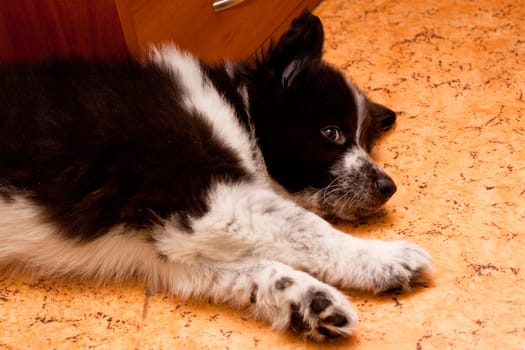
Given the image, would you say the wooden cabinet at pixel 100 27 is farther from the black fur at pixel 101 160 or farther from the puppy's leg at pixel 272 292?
the puppy's leg at pixel 272 292

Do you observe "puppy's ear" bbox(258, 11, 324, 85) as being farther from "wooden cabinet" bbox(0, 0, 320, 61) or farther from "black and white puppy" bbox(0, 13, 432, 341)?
"wooden cabinet" bbox(0, 0, 320, 61)

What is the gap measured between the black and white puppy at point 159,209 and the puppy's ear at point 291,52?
12.4 inches

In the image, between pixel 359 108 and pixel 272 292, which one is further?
pixel 359 108

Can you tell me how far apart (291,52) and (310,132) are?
33 cm

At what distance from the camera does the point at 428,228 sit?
7.68 ft

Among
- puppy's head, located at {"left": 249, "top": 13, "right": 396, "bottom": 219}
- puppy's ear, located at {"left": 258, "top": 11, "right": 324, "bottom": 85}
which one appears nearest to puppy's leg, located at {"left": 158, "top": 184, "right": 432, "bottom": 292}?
puppy's head, located at {"left": 249, "top": 13, "right": 396, "bottom": 219}

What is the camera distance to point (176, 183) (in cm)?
202

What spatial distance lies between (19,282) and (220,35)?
1.50m

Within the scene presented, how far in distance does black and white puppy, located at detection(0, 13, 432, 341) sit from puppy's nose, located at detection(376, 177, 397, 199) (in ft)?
1.01

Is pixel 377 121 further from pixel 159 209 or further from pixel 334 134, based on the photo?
pixel 159 209

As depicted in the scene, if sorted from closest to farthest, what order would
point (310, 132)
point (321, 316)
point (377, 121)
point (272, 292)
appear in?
1. point (321, 316)
2. point (272, 292)
3. point (310, 132)
4. point (377, 121)

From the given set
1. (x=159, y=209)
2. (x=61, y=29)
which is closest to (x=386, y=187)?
(x=159, y=209)

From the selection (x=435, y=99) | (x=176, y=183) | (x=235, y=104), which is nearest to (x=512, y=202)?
(x=435, y=99)

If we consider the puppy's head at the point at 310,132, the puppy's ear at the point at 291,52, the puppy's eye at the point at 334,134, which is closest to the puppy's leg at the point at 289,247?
the puppy's head at the point at 310,132
